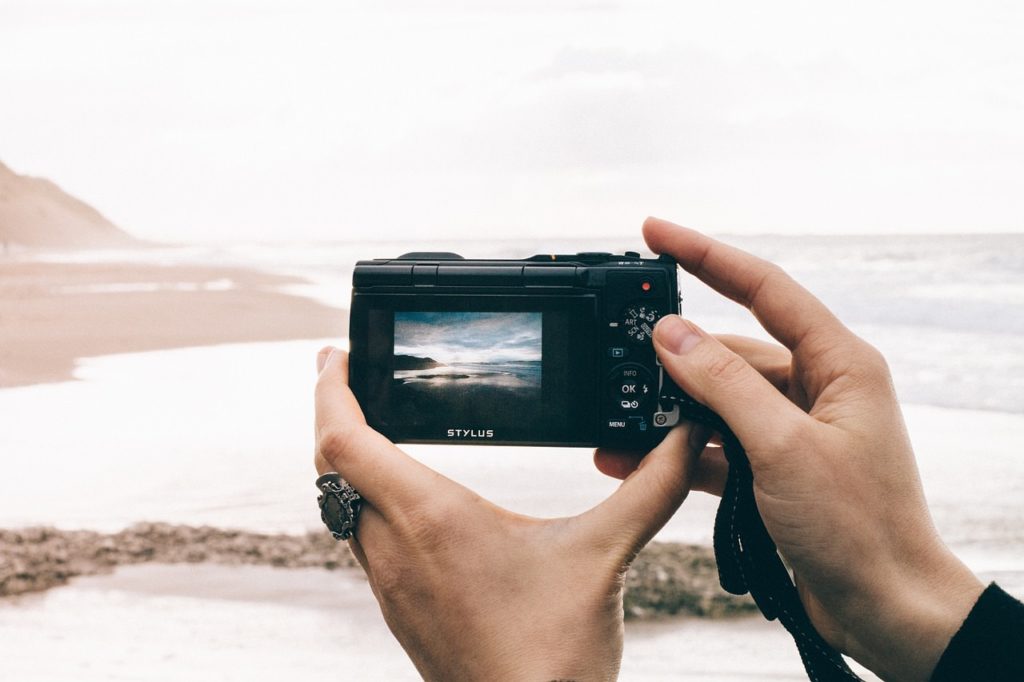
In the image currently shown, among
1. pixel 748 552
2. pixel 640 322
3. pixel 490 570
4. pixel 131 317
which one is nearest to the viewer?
pixel 490 570

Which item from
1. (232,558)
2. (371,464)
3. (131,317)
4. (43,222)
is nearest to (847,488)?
(371,464)

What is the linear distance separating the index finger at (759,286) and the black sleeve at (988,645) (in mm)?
352

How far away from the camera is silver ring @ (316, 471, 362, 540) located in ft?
3.52

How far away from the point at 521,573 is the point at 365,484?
20cm

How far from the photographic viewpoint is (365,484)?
1052 millimetres

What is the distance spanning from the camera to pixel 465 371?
51.6 inches

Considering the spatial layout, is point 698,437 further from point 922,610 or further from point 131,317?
point 131,317

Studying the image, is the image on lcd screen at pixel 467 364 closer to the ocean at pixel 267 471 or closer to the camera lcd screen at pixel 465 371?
the camera lcd screen at pixel 465 371

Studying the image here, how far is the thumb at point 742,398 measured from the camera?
1.11 meters

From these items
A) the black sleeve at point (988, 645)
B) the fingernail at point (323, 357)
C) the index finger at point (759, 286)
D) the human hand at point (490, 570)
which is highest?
the index finger at point (759, 286)

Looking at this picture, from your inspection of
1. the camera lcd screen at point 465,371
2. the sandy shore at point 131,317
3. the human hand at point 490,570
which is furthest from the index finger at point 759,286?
the sandy shore at point 131,317

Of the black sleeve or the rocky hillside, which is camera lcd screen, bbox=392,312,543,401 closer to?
the black sleeve

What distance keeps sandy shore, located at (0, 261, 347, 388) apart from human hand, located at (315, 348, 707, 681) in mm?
6445

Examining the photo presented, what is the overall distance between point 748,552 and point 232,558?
2384mm
